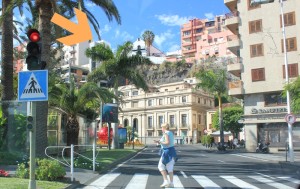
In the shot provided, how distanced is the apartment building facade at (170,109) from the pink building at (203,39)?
22.1 meters

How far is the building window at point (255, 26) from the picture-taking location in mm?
42375

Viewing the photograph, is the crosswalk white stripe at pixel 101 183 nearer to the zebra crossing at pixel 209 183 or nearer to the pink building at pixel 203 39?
the zebra crossing at pixel 209 183

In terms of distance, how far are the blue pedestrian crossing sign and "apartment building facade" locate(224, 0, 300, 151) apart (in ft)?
111

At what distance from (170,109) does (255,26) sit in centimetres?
5759

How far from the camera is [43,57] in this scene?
609 inches

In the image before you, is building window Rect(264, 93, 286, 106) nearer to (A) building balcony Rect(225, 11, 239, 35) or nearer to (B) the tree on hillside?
(A) building balcony Rect(225, 11, 239, 35)

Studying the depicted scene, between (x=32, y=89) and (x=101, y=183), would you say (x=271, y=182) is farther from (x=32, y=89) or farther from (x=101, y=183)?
(x=32, y=89)

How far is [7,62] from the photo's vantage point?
2020cm

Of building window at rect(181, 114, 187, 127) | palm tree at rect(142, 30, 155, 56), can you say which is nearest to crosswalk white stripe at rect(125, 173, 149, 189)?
building window at rect(181, 114, 187, 127)

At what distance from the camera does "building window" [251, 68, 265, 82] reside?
41.8m

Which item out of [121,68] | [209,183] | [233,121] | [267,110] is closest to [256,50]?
[267,110]

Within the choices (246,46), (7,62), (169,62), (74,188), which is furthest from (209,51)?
(74,188)

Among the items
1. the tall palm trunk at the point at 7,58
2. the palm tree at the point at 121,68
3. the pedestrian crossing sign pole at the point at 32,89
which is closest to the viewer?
the pedestrian crossing sign pole at the point at 32,89

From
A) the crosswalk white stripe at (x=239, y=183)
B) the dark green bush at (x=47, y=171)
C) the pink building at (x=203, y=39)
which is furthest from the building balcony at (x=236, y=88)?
the pink building at (x=203, y=39)
